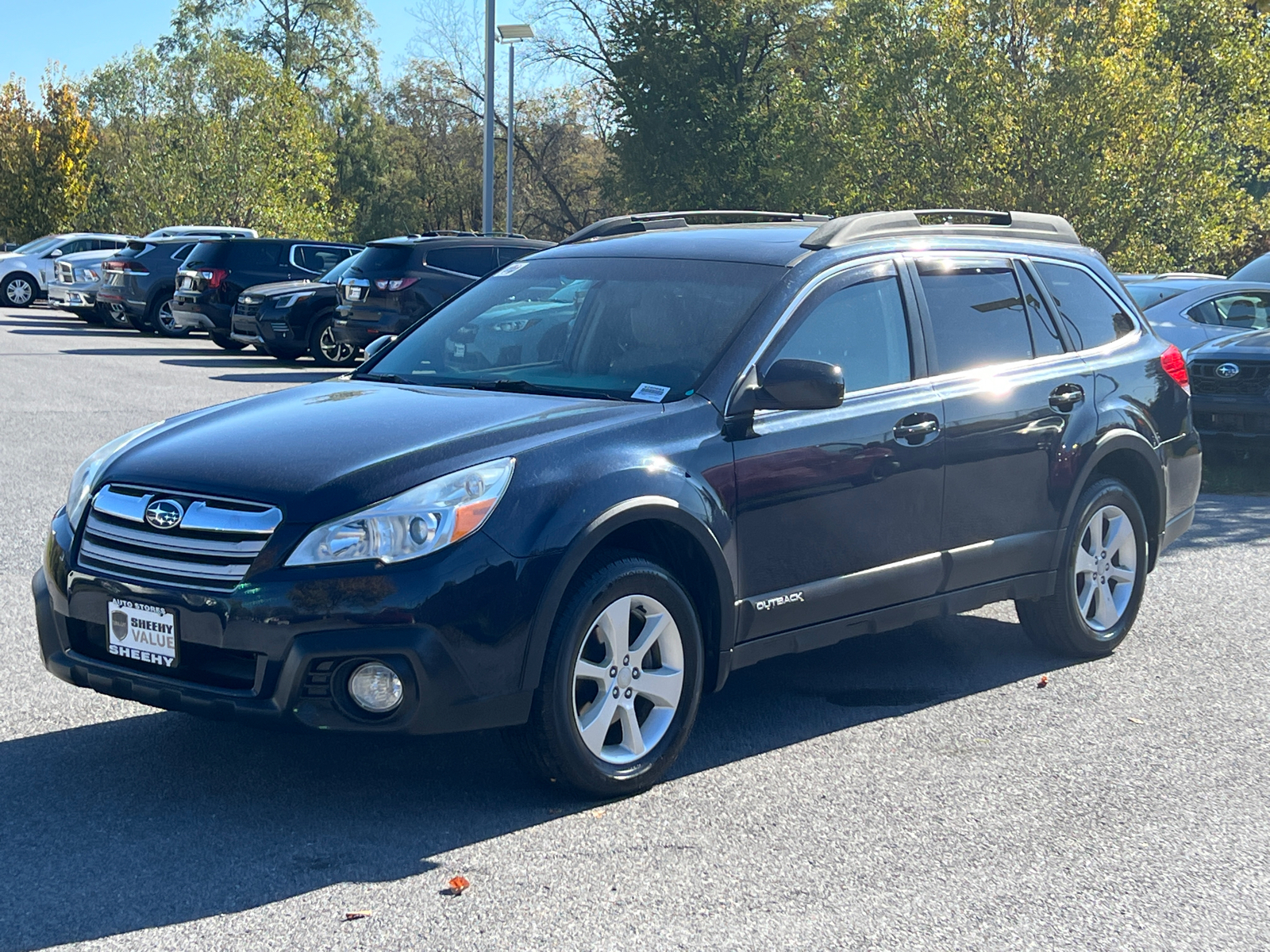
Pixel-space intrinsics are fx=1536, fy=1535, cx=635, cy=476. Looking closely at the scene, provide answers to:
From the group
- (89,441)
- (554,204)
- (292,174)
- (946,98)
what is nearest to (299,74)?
(554,204)

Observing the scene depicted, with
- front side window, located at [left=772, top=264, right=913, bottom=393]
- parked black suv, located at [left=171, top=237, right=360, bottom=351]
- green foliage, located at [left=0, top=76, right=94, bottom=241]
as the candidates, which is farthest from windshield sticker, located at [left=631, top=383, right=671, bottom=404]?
green foliage, located at [left=0, top=76, right=94, bottom=241]

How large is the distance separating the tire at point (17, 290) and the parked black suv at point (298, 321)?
16629 millimetres

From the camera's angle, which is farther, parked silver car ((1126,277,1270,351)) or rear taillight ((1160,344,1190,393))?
parked silver car ((1126,277,1270,351))

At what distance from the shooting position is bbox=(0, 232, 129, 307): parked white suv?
35.2 m

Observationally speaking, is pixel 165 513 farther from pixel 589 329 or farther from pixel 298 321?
pixel 298 321

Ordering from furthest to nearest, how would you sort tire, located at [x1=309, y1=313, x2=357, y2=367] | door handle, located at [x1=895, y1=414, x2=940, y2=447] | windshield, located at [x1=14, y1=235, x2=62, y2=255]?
1. windshield, located at [x1=14, y1=235, x2=62, y2=255]
2. tire, located at [x1=309, y1=313, x2=357, y2=367]
3. door handle, located at [x1=895, y1=414, x2=940, y2=447]

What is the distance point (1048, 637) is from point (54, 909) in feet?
14.1

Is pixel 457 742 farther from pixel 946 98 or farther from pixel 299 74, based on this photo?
pixel 299 74

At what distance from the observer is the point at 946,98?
27.0 metres

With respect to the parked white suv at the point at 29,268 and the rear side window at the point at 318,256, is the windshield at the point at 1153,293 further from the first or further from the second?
the parked white suv at the point at 29,268

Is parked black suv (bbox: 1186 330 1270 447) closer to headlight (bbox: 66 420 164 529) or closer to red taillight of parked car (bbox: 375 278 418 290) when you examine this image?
headlight (bbox: 66 420 164 529)

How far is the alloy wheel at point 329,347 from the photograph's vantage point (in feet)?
70.4

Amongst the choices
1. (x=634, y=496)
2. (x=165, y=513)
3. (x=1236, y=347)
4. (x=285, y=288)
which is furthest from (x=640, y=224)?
(x=285, y=288)

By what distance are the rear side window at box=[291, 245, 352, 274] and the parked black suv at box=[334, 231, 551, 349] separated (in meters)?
5.43
